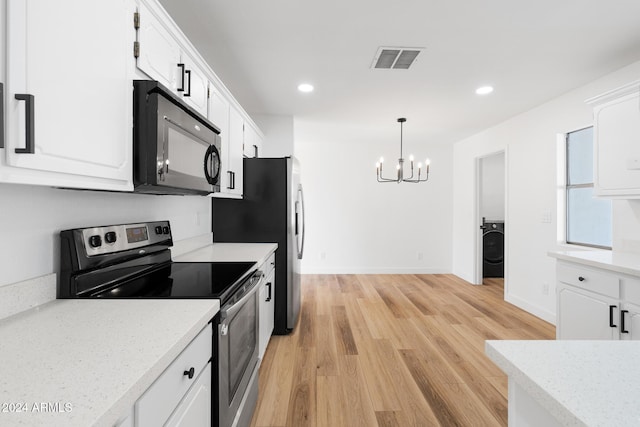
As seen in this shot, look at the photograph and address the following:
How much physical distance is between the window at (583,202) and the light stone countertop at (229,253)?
3.03m

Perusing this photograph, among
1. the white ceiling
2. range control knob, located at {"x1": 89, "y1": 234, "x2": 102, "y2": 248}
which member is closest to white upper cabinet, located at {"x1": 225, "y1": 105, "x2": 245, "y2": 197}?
the white ceiling

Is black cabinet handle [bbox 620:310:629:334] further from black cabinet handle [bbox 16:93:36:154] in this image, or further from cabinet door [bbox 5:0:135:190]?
black cabinet handle [bbox 16:93:36:154]

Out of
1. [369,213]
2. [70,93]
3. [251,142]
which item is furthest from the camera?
[369,213]

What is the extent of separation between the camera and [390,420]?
1.88 metres

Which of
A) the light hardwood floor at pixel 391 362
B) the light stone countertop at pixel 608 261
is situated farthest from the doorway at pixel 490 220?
the light stone countertop at pixel 608 261

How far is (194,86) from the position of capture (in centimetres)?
186

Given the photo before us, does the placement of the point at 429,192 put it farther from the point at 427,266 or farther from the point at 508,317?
the point at 508,317

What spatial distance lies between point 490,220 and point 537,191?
88.4 inches

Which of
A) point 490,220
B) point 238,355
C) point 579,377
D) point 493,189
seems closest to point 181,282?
point 238,355

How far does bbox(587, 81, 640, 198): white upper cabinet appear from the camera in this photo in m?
2.18

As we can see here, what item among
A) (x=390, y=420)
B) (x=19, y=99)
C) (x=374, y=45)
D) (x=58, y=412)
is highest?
(x=374, y=45)

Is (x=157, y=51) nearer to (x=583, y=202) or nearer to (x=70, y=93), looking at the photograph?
(x=70, y=93)

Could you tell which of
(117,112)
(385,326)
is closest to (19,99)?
(117,112)

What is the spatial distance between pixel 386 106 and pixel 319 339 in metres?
2.63
